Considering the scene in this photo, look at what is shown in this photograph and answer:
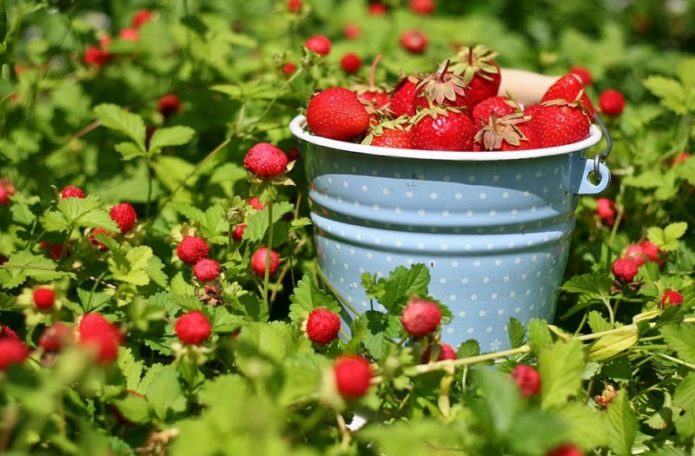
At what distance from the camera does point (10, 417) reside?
91cm

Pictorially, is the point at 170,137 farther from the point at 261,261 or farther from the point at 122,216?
the point at 261,261

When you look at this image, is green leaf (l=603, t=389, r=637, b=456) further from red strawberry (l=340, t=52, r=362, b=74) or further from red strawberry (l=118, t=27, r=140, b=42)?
red strawberry (l=118, t=27, r=140, b=42)

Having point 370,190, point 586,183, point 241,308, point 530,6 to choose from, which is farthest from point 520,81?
point 530,6

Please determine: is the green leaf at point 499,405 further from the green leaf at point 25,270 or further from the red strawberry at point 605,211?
the red strawberry at point 605,211

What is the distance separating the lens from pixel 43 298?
118 centimetres

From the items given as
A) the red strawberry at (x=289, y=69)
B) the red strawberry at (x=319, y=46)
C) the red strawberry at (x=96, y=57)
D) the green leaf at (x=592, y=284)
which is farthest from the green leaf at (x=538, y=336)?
the red strawberry at (x=96, y=57)

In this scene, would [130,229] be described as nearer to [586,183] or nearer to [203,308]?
[203,308]

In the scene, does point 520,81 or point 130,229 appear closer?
point 130,229

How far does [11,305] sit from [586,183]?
1.00 metres

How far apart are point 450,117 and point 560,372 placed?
0.50 meters

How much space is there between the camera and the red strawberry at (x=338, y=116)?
1.52m

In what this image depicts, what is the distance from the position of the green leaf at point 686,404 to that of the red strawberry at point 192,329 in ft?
2.34

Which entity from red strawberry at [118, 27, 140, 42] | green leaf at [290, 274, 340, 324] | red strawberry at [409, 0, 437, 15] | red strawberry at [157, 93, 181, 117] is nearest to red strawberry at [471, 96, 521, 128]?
green leaf at [290, 274, 340, 324]

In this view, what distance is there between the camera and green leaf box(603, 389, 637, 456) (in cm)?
126
